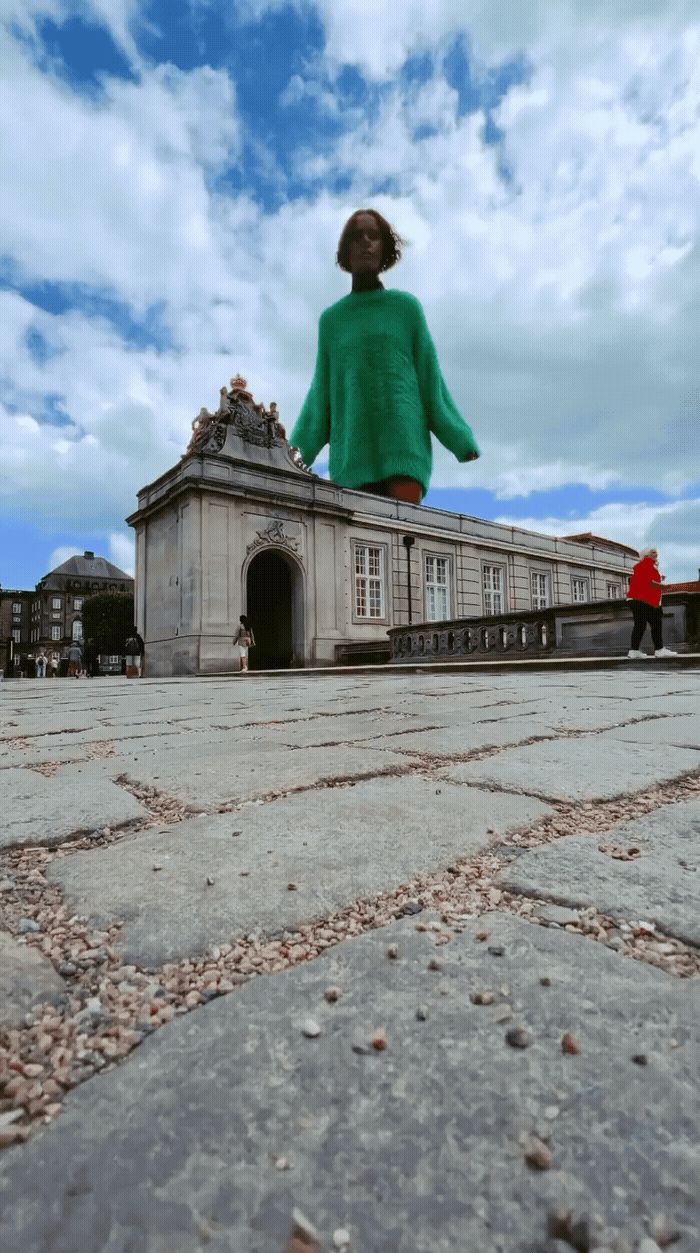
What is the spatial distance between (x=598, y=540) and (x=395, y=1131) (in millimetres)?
37063

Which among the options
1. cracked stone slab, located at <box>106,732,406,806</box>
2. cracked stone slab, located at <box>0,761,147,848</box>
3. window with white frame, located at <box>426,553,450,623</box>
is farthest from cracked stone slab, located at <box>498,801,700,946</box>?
window with white frame, located at <box>426,553,450,623</box>

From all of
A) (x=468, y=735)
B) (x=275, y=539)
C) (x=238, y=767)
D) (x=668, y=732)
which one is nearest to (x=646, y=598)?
(x=668, y=732)

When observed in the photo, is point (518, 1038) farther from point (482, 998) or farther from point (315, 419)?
point (315, 419)

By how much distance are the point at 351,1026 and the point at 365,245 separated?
75.2ft

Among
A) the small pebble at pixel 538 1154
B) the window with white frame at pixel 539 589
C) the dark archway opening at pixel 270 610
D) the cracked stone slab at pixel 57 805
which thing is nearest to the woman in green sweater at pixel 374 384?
the dark archway opening at pixel 270 610

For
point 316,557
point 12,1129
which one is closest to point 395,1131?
point 12,1129

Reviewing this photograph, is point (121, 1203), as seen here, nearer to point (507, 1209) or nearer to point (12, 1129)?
point (12, 1129)

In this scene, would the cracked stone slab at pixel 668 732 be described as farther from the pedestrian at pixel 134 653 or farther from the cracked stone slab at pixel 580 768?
the pedestrian at pixel 134 653

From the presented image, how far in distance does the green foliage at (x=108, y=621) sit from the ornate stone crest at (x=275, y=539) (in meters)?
24.3

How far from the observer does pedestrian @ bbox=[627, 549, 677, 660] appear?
9516mm

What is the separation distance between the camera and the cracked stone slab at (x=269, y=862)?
3.26 feet

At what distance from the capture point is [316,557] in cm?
2050

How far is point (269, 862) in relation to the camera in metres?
1.24

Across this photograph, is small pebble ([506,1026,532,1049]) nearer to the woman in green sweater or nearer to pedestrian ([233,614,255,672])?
pedestrian ([233,614,255,672])
